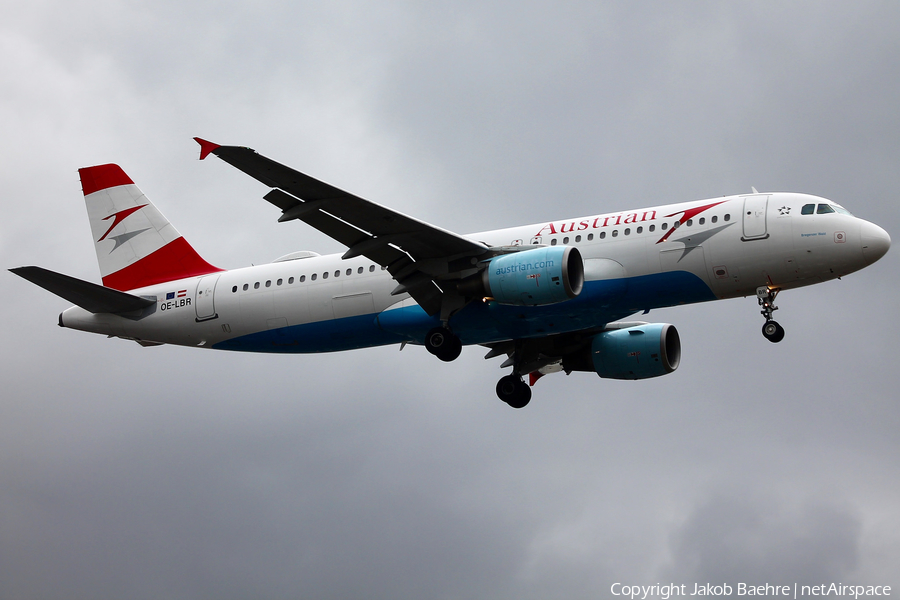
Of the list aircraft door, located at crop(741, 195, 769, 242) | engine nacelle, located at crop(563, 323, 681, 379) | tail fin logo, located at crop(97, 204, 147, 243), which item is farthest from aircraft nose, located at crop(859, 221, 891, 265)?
tail fin logo, located at crop(97, 204, 147, 243)

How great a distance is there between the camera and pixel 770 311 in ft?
94.0

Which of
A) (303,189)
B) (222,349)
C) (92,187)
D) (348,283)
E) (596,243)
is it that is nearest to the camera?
(303,189)

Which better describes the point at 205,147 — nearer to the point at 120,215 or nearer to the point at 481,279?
the point at 481,279

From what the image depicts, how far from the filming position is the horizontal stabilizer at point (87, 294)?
1234 inches

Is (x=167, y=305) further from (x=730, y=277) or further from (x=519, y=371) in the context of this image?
(x=730, y=277)

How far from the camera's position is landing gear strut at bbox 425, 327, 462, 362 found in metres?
31.0

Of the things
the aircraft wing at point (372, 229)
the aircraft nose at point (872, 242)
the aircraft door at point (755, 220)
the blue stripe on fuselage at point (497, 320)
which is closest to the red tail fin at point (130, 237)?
→ the blue stripe on fuselage at point (497, 320)

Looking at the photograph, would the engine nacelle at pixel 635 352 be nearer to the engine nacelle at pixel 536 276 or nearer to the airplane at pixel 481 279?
the airplane at pixel 481 279

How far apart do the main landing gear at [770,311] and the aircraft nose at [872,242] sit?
271 cm

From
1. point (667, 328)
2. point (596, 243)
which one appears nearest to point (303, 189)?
point (596, 243)

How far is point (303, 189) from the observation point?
27281 millimetres

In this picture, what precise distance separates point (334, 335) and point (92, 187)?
44.6 ft

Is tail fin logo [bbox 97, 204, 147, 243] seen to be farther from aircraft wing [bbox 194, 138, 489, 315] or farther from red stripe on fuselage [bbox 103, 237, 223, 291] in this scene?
aircraft wing [bbox 194, 138, 489, 315]

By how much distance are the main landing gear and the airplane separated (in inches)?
1.7
